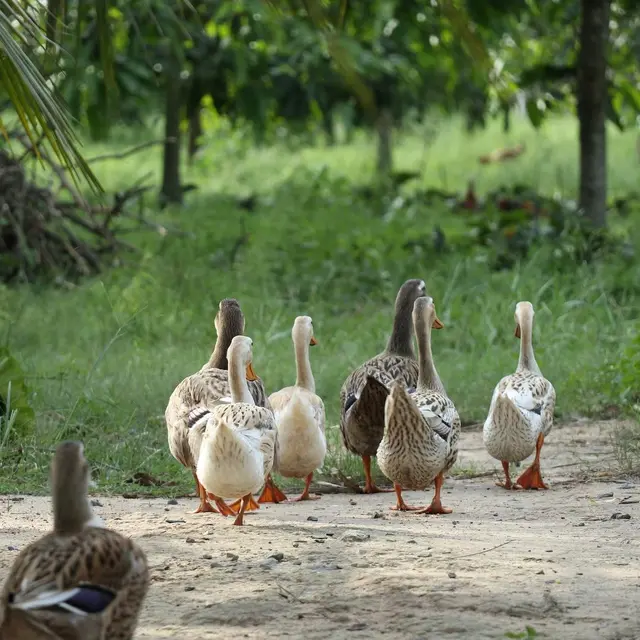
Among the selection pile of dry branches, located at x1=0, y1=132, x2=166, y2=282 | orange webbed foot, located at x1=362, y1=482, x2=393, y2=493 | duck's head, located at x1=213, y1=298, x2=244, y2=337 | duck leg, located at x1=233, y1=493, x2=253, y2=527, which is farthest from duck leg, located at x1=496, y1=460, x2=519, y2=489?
pile of dry branches, located at x1=0, y1=132, x2=166, y2=282

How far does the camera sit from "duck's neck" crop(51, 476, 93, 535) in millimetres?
4137

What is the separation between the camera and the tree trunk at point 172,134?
14.8m

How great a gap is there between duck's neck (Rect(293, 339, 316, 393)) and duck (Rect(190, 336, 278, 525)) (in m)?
0.97

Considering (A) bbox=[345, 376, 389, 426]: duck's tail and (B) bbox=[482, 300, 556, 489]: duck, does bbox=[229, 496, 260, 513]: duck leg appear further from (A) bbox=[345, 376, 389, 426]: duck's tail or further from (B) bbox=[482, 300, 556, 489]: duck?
(B) bbox=[482, 300, 556, 489]: duck

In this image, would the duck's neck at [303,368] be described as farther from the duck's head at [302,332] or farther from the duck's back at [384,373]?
the duck's back at [384,373]

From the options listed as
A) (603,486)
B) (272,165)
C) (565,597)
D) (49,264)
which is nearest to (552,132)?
(272,165)

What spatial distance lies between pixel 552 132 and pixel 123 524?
82.3 ft

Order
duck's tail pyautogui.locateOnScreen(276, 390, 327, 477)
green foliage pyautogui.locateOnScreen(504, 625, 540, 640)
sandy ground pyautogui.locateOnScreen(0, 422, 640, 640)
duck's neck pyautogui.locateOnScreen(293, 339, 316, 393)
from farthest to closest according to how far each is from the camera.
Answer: duck's neck pyautogui.locateOnScreen(293, 339, 316, 393)
duck's tail pyautogui.locateOnScreen(276, 390, 327, 477)
sandy ground pyautogui.locateOnScreen(0, 422, 640, 640)
green foliage pyautogui.locateOnScreen(504, 625, 540, 640)

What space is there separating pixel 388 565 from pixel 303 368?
261 centimetres

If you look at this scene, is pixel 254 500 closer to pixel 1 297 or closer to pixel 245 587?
pixel 245 587

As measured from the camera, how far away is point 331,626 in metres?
4.34

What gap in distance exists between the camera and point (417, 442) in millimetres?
6465

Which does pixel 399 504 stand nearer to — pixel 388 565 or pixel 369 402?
pixel 369 402

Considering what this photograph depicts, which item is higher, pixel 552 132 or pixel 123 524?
pixel 552 132
